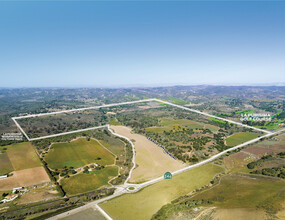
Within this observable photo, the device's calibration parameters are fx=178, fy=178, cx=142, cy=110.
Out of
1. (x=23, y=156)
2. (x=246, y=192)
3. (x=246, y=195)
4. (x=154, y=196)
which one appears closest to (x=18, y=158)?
(x=23, y=156)

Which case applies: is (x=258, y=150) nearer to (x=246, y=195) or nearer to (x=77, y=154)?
(x=246, y=195)

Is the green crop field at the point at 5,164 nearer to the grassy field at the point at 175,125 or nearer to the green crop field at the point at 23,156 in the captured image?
the green crop field at the point at 23,156

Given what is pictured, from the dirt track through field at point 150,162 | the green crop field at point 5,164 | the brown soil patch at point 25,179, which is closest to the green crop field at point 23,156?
the green crop field at point 5,164

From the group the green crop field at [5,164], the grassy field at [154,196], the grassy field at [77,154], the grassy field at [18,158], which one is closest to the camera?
the grassy field at [154,196]

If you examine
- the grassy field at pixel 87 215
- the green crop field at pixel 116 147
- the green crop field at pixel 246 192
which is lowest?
the grassy field at pixel 87 215

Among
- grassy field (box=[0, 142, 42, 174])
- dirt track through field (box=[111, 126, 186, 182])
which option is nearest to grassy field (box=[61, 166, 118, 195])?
dirt track through field (box=[111, 126, 186, 182])

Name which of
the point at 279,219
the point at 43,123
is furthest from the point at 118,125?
the point at 279,219

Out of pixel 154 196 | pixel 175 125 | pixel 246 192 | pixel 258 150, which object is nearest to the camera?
pixel 154 196
